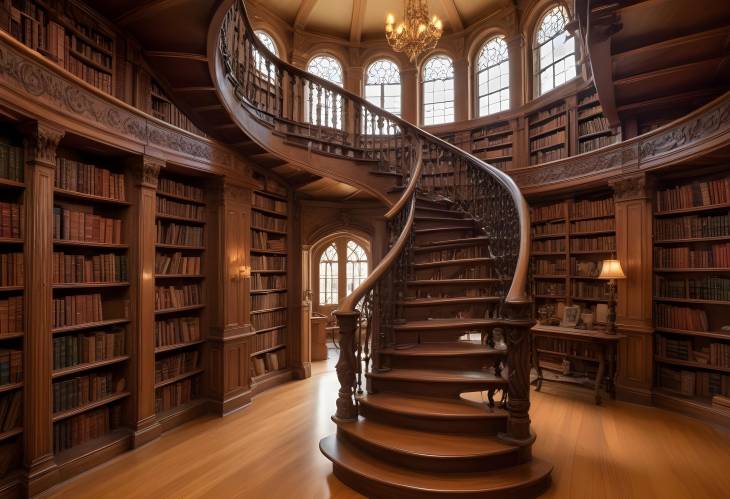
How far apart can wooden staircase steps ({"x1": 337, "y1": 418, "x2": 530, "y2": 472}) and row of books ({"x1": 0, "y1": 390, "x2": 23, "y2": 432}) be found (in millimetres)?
2171

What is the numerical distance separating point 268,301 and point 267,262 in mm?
515

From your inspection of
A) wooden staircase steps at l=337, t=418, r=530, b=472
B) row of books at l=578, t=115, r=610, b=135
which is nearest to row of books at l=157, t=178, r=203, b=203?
wooden staircase steps at l=337, t=418, r=530, b=472

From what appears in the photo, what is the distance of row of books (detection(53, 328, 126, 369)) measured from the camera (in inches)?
116

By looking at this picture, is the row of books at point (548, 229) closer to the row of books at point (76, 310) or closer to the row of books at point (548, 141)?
the row of books at point (548, 141)

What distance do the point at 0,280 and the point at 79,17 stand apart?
2.04m

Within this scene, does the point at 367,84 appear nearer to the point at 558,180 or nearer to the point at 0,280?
the point at 558,180

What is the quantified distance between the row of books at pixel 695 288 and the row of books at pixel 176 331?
5.06 m

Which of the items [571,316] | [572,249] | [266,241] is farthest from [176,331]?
[572,249]

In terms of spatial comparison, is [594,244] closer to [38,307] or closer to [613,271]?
[613,271]

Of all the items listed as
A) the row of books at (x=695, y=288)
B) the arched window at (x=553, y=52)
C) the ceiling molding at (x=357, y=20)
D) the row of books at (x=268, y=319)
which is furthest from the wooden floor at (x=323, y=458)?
the ceiling molding at (x=357, y=20)

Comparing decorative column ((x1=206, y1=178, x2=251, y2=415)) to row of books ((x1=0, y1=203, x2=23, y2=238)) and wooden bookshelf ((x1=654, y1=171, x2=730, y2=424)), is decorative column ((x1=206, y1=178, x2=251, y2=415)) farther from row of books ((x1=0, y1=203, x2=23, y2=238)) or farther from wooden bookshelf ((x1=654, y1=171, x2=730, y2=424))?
wooden bookshelf ((x1=654, y1=171, x2=730, y2=424))

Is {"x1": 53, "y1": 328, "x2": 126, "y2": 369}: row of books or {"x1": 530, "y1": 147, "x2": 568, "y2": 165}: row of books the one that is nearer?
{"x1": 53, "y1": 328, "x2": 126, "y2": 369}: row of books

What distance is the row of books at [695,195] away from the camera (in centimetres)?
402

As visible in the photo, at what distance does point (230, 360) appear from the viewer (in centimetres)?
430
